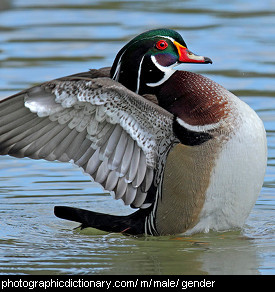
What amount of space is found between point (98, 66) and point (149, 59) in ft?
16.4

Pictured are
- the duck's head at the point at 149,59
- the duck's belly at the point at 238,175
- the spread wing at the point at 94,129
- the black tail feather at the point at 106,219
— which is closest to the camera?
the spread wing at the point at 94,129

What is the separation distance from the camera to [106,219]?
7059 millimetres

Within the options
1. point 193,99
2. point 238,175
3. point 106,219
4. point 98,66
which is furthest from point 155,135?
point 98,66

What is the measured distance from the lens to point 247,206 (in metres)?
6.64

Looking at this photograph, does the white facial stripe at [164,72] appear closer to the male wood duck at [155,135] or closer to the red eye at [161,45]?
the male wood duck at [155,135]

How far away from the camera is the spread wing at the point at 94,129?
6.31 m

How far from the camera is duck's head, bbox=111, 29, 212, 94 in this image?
672 cm

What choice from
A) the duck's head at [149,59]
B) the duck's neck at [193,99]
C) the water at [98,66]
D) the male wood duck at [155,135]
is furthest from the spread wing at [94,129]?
the water at [98,66]

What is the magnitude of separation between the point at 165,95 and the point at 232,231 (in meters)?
1.10

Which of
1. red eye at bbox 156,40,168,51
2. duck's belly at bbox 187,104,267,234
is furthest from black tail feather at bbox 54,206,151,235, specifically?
red eye at bbox 156,40,168,51

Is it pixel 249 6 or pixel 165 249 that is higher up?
pixel 249 6

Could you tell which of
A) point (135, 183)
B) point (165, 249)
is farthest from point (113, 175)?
point (165, 249)

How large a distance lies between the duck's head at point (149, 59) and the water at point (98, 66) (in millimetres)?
1143
